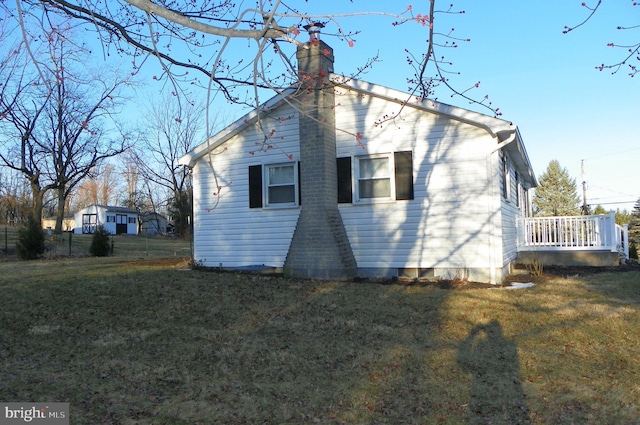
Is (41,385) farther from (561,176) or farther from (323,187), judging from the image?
(561,176)

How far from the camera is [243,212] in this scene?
464 inches

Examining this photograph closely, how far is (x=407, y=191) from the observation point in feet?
34.2

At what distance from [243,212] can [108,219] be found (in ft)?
155

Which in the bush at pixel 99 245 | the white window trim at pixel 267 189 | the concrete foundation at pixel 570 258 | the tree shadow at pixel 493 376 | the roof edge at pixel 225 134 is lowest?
the tree shadow at pixel 493 376

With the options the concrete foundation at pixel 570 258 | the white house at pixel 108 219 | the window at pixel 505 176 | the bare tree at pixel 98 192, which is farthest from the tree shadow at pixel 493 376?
the bare tree at pixel 98 192

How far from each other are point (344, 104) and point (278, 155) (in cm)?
191

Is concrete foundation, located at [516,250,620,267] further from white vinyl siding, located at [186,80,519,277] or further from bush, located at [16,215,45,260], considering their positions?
bush, located at [16,215,45,260]

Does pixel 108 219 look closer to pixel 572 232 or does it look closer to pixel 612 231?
pixel 572 232

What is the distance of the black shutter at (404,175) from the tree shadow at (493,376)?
166 inches

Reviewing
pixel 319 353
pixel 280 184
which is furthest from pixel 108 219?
pixel 319 353

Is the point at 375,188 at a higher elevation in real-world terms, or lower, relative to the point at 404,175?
lower

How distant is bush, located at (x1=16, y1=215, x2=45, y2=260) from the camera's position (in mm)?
17844

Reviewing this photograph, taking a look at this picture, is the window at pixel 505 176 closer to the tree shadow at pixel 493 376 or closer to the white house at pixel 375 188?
the white house at pixel 375 188

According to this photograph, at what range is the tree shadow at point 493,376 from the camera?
3959mm
